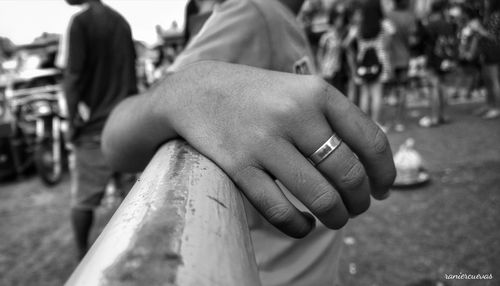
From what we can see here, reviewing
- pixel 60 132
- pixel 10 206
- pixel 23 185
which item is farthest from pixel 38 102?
pixel 10 206

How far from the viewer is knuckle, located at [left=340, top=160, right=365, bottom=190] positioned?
22.6 inches

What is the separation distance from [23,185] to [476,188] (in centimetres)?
664

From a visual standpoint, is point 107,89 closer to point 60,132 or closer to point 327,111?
point 327,111

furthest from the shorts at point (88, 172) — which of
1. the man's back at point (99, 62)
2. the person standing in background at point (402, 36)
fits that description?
the person standing in background at point (402, 36)

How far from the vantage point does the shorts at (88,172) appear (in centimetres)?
314

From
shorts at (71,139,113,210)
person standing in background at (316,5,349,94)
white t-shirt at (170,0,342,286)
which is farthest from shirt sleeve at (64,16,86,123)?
person standing in background at (316,5,349,94)

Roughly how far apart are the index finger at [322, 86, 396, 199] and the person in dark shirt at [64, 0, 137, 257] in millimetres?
2924

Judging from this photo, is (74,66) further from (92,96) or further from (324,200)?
(324,200)

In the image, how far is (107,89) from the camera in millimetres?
3230

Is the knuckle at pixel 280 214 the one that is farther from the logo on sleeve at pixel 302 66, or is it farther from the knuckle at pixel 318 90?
the logo on sleeve at pixel 302 66

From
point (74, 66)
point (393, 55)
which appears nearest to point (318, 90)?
point (74, 66)

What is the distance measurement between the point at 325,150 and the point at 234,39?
502 mm

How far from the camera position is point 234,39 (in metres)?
0.94

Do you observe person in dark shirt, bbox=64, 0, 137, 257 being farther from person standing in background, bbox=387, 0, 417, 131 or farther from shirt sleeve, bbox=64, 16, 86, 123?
person standing in background, bbox=387, 0, 417, 131
